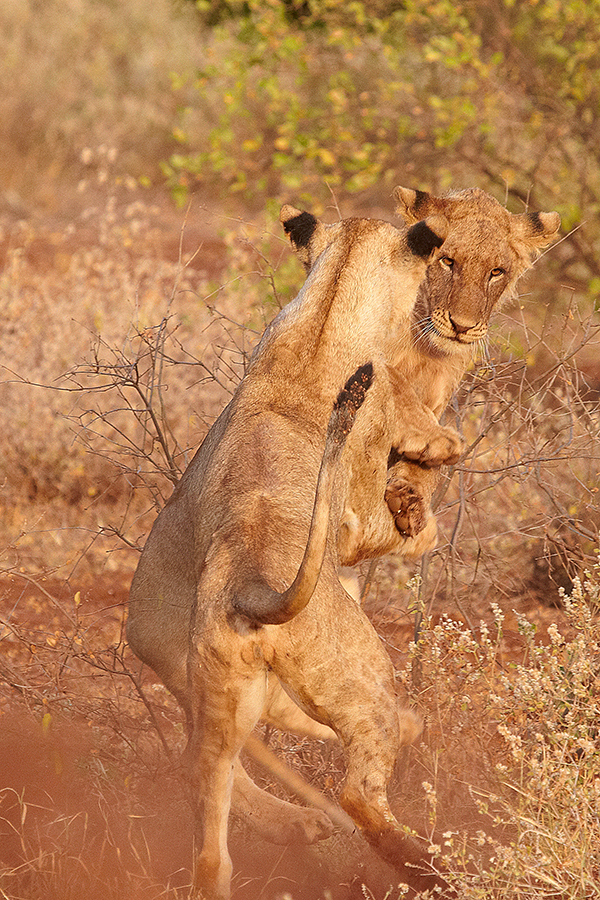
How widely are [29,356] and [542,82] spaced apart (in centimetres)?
535

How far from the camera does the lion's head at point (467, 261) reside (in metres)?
3.68

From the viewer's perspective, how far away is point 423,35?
10438 mm

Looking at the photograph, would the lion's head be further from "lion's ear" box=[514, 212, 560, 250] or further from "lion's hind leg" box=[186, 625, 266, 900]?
"lion's hind leg" box=[186, 625, 266, 900]

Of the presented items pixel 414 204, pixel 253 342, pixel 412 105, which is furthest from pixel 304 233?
pixel 412 105

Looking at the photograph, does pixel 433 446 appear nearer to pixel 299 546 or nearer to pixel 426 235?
pixel 426 235

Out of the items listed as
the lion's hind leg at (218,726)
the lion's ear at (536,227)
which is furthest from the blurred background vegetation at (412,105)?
the lion's hind leg at (218,726)

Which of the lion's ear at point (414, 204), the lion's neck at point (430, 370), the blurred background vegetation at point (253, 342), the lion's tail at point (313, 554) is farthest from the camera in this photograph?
the lion's ear at point (414, 204)

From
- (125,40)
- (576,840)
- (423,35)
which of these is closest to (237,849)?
(576,840)

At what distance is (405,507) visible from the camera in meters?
3.38

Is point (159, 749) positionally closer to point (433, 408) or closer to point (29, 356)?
point (433, 408)

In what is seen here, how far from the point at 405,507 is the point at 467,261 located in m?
0.97

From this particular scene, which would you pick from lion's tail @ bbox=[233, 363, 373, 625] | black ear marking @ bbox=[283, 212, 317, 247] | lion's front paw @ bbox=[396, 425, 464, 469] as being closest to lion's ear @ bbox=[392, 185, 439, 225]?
black ear marking @ bbox=[283, 212, 317, 247]

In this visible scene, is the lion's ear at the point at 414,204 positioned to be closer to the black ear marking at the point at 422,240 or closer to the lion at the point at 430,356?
the lion at the point at 430,356

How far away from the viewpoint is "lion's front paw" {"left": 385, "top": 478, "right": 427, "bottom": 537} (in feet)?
11.1
